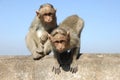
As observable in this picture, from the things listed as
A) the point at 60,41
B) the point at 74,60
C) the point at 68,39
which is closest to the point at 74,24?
the point at 74,60

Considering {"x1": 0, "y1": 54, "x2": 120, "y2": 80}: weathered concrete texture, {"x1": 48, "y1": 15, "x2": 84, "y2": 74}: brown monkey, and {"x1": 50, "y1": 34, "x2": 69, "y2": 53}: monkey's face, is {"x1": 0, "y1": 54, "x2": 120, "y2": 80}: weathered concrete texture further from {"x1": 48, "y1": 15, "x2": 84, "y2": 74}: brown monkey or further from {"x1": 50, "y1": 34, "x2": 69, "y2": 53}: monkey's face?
{"x1": 50, "y1": 34, "x2": 69, "y2": 53}: monkey's face

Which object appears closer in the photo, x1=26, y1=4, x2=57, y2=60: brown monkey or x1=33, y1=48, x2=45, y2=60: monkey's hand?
x1=26, y1=4, x2=57, y2=60: brown monkey

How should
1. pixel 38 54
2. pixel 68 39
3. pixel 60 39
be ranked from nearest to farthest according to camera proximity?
pixel 60 39
pixel 68 39
pixel 38 54

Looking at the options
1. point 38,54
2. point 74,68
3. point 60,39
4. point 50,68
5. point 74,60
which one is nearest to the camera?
point 60,39

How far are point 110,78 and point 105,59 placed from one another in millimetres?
485

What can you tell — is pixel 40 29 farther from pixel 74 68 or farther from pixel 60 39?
pixel 60 39

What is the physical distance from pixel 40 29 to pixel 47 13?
90 centimetres

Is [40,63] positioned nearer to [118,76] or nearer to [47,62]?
[47,62]

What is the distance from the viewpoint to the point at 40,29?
7.70 metres

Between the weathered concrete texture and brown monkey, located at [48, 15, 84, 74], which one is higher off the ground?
brown monkey, located at [48, 15, 84, 74]

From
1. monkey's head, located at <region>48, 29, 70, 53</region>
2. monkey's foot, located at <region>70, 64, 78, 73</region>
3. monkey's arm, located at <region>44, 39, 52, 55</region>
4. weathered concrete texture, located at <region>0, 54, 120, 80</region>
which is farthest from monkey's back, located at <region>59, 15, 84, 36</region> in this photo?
monkey's head, located at <region>48, 29, 70, 53</region>

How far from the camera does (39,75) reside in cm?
684

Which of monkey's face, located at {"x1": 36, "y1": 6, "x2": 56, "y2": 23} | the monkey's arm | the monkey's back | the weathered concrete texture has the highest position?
monkey's face, located at {"x1": 36, "y1": 6, "x2": 56, "y2": 23}

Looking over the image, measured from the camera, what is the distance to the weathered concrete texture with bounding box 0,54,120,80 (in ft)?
21.4
